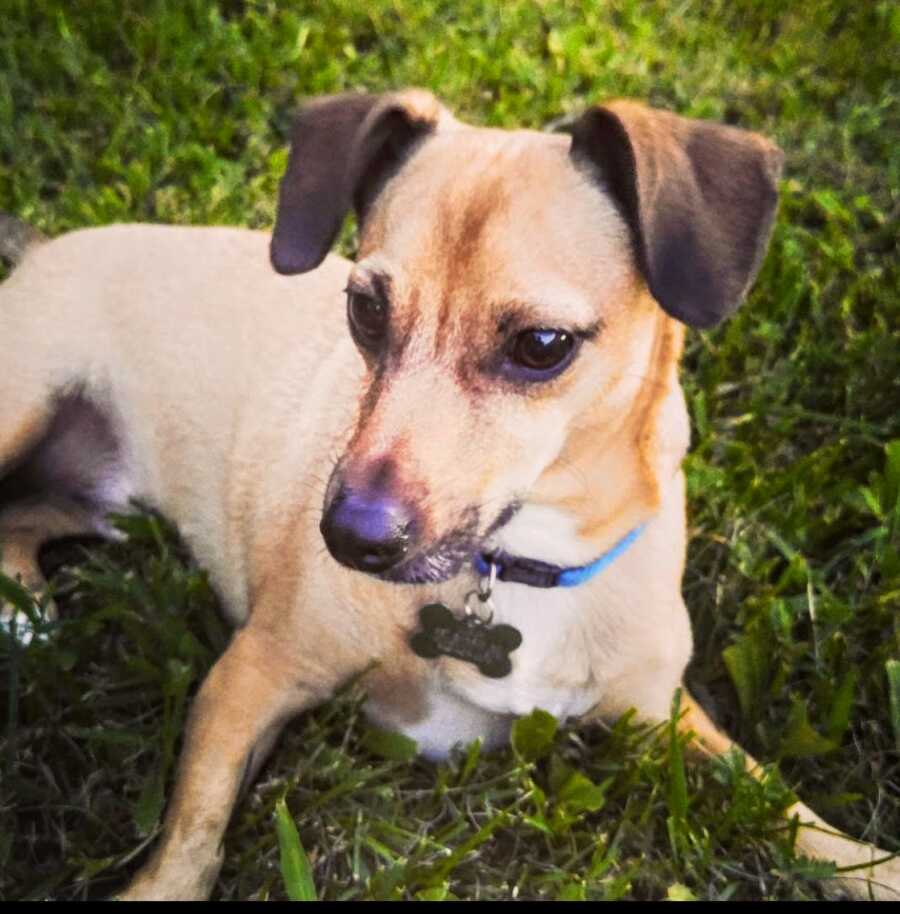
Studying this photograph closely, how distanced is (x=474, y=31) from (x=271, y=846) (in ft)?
11.4

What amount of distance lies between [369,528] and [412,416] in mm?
231

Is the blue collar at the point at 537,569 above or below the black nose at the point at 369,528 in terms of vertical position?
below

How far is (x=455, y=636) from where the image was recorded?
2.32m

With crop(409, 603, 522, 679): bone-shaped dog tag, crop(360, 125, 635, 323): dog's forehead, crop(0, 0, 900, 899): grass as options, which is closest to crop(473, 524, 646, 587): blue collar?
crop(409, 603, 522, 679): bone-shaped dog tag

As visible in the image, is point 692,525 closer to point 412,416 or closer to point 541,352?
point 541,352

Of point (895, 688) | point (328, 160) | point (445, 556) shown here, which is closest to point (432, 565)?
point (445, 556)

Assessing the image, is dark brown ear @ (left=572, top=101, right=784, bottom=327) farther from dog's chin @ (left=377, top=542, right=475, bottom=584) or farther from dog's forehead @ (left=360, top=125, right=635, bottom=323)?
dog's chin @ (left=377, top=542, right=475, bottom=584)

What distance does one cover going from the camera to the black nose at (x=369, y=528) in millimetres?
1844

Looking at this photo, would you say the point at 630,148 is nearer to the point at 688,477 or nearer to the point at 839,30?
the point at 688,477

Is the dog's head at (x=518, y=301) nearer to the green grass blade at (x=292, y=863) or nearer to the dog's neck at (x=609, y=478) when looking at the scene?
the dog's neck at (x=609, y=478)

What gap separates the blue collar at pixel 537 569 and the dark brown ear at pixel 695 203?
1.99ft

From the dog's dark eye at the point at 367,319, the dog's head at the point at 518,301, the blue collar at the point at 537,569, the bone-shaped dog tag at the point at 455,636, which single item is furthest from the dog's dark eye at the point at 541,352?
the bone-shaped dog tag at the point at 455,636

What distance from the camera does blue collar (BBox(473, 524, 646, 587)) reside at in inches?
91.4

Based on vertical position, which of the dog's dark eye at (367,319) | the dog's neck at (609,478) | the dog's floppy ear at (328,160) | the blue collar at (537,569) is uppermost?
the dog's floppy ear at (328,160)
